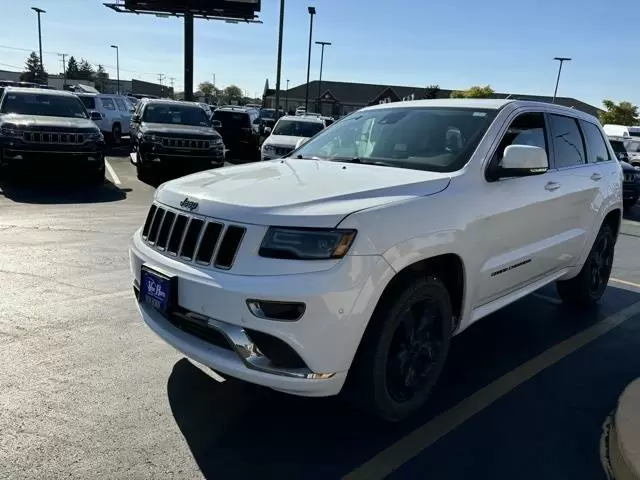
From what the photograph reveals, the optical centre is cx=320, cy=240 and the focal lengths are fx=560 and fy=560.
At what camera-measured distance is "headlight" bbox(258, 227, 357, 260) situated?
2689 millimetres

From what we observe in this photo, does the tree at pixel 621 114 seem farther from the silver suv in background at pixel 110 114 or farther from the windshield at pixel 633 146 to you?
the silver suv in background at pixel 110 114

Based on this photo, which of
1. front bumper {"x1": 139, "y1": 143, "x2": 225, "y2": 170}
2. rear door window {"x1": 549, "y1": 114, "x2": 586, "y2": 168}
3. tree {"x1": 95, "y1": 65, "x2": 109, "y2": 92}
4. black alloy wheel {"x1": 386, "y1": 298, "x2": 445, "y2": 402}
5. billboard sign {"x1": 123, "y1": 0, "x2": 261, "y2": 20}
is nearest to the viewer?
black alloy wheel {"x1": 386, "y1": 298, "x2": 445, "y2": 402}

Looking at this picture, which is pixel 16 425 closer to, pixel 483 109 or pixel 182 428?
pixel 182 428

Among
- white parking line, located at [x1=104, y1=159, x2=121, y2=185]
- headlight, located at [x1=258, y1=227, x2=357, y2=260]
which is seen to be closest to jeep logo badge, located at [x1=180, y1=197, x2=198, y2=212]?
headlight, located at [x1=258, y1=227, x2=357, y2=260]

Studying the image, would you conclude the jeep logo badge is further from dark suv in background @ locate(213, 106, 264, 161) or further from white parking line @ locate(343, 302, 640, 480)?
dark suv in background @ locate(213, 106, 264, 161)

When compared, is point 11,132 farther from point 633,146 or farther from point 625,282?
point 633,146

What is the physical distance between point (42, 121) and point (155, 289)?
924 cm

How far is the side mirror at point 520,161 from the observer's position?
3652 mm

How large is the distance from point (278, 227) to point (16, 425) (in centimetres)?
180

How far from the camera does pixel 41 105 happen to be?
464 inches

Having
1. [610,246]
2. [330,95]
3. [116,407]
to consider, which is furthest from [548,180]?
[330,95]

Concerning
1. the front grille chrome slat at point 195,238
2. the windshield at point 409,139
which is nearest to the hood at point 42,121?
the windshield at point 409,139

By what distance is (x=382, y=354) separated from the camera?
295 centimetres

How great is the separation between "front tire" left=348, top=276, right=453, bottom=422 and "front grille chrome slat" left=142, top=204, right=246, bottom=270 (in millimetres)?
840
